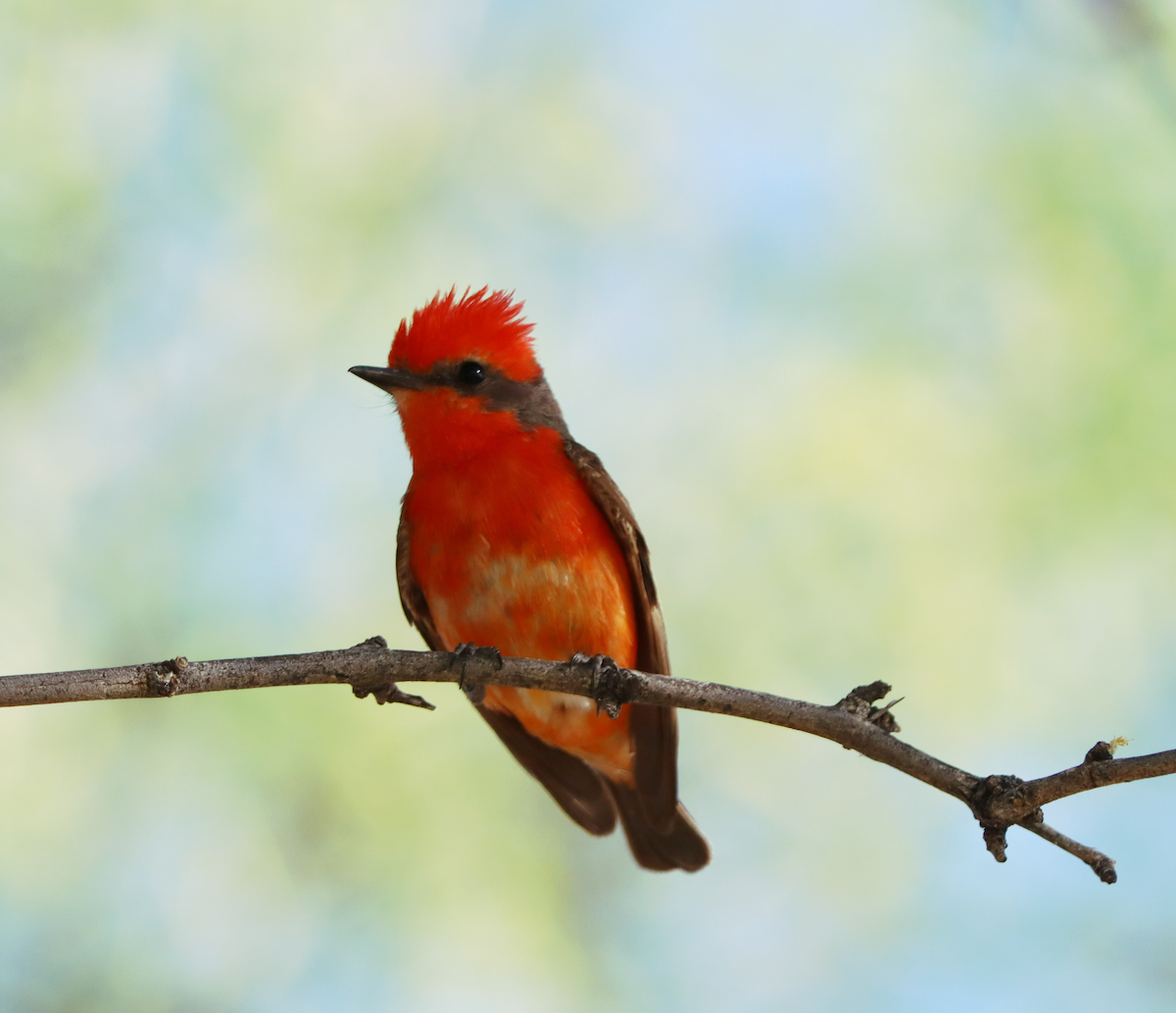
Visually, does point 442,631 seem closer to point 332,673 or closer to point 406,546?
point 406,546

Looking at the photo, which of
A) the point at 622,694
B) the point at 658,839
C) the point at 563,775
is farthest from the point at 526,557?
the point at 658,839

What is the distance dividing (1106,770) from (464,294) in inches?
156

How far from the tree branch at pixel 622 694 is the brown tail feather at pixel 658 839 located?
2.34 meters

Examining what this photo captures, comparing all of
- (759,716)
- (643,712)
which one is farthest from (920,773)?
(643,712)

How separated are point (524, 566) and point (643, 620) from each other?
2.41 feet

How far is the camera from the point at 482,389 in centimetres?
599

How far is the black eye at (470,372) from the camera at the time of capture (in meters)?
5.97

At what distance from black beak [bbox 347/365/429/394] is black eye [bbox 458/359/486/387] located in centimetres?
19

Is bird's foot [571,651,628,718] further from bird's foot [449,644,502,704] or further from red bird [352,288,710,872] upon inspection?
red bird [352,288,710,872]

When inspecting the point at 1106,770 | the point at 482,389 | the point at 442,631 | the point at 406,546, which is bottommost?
the point at 1106,770

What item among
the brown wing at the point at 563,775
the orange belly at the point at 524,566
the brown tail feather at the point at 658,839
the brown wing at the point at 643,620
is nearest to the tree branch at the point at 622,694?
the orange belly at the point at 524,566

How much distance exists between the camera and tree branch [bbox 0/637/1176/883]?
11.8 feet

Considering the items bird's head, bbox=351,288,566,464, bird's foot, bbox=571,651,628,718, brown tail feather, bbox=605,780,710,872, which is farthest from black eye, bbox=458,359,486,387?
brown tail feather, bbox=605,780,710,872

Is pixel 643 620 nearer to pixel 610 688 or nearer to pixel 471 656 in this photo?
pixel 610 688
